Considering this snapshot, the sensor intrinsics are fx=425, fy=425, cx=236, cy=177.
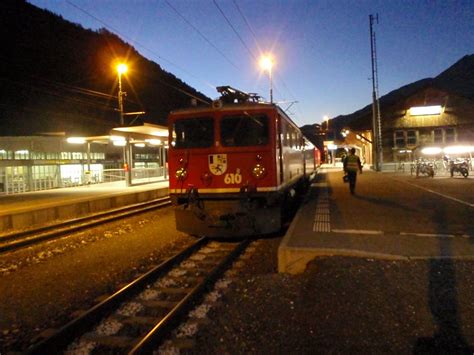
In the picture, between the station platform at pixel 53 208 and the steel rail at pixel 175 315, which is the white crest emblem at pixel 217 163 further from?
the station platform at pixel 53 208

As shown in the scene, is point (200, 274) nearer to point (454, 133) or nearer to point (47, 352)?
point (47, 352)

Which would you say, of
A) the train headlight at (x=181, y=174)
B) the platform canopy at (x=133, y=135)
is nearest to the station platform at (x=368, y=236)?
the train headlight at (x=181, y=174)

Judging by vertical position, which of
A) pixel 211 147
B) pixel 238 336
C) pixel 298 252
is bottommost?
pixel 238 336

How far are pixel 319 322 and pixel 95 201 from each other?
14.1 meters

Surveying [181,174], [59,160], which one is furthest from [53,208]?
[59,160]

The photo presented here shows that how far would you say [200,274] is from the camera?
270 inches

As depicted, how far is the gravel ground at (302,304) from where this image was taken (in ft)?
13.5

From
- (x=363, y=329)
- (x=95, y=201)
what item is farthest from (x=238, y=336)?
(x=95, y=201)

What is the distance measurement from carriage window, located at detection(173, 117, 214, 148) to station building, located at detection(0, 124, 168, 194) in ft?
41.9

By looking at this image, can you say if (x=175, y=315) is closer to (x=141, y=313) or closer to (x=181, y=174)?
(x=141, y=313)

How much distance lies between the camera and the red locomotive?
866 cm

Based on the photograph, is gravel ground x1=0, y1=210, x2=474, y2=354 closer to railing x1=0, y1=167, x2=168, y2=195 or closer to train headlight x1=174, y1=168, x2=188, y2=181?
train headlight x1=174, y1=168, x2=188, y2=181

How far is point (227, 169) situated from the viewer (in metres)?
8.80

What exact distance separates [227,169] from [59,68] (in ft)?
205
